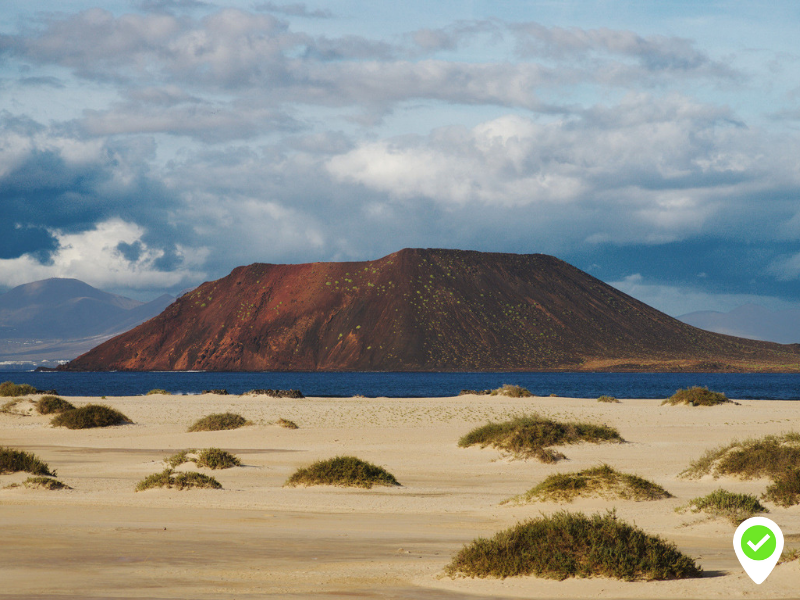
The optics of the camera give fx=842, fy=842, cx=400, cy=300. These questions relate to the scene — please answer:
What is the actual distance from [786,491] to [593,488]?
11.0 ft

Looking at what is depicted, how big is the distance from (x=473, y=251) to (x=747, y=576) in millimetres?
173789

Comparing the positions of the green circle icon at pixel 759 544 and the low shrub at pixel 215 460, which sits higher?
the green circle icon at pixel 759 544

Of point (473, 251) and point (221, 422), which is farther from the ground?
point (473, 251)

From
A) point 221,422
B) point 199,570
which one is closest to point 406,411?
point 221,422

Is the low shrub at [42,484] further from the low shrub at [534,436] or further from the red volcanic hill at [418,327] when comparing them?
the red volcanic hill at [418,327]

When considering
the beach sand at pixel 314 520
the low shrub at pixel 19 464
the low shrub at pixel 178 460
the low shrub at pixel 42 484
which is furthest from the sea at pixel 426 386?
the low shrub at pixel 42 484

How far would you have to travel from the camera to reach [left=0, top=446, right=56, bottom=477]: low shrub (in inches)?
758

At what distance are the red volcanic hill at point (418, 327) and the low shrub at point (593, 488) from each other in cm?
12776

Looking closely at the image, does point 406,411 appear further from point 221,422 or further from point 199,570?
point 199,570

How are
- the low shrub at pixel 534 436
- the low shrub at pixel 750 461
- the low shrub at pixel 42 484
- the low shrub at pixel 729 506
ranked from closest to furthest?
the low shrub at pixel 729 506 < the low shrub at pixel 42 484 < the low shrub at pixel 750 461 < the low shrub at pixel 534 436

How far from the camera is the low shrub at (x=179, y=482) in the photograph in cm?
1705

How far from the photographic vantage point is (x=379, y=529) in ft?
42.6

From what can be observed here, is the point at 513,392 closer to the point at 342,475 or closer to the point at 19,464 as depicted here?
the point at 342,475

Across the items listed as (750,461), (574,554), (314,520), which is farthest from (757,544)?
(750,461)
